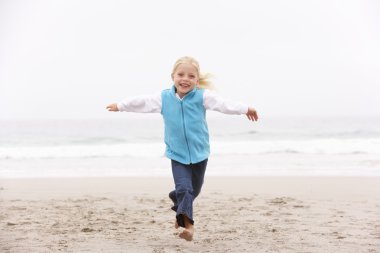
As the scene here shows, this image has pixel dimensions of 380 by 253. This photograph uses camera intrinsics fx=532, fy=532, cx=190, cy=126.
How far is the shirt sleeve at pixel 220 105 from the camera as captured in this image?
4410mm

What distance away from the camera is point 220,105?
175 inches

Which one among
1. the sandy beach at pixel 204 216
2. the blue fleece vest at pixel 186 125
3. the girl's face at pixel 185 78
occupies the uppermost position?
the girl's face at pixel 185 78

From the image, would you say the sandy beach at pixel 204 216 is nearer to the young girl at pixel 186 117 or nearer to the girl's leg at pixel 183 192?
the girl's leg at pixel 183 192

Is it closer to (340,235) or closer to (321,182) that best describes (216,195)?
(321,182)

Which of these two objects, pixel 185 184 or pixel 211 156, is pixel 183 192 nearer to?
pixel 185 184

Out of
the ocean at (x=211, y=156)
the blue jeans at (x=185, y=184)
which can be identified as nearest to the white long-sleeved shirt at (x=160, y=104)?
the blue jeans at (x=185, y=184)

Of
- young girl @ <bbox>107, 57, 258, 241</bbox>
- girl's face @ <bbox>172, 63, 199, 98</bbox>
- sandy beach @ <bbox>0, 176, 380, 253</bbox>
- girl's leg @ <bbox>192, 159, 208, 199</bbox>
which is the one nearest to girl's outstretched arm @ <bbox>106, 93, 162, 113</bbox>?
young girl @ <bbox>107, 57, 258, 241</bbox>

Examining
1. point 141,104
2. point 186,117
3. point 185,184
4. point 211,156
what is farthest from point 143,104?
point 211,156

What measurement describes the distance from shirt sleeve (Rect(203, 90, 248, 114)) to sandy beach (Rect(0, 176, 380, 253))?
3.85 feet

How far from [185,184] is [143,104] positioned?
78cm

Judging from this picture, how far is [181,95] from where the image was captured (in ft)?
14.8

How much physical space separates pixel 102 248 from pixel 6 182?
6628mm

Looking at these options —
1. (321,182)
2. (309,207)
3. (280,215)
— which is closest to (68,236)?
(280,215)

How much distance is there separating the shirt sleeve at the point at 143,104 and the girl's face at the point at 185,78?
0.70 ft
